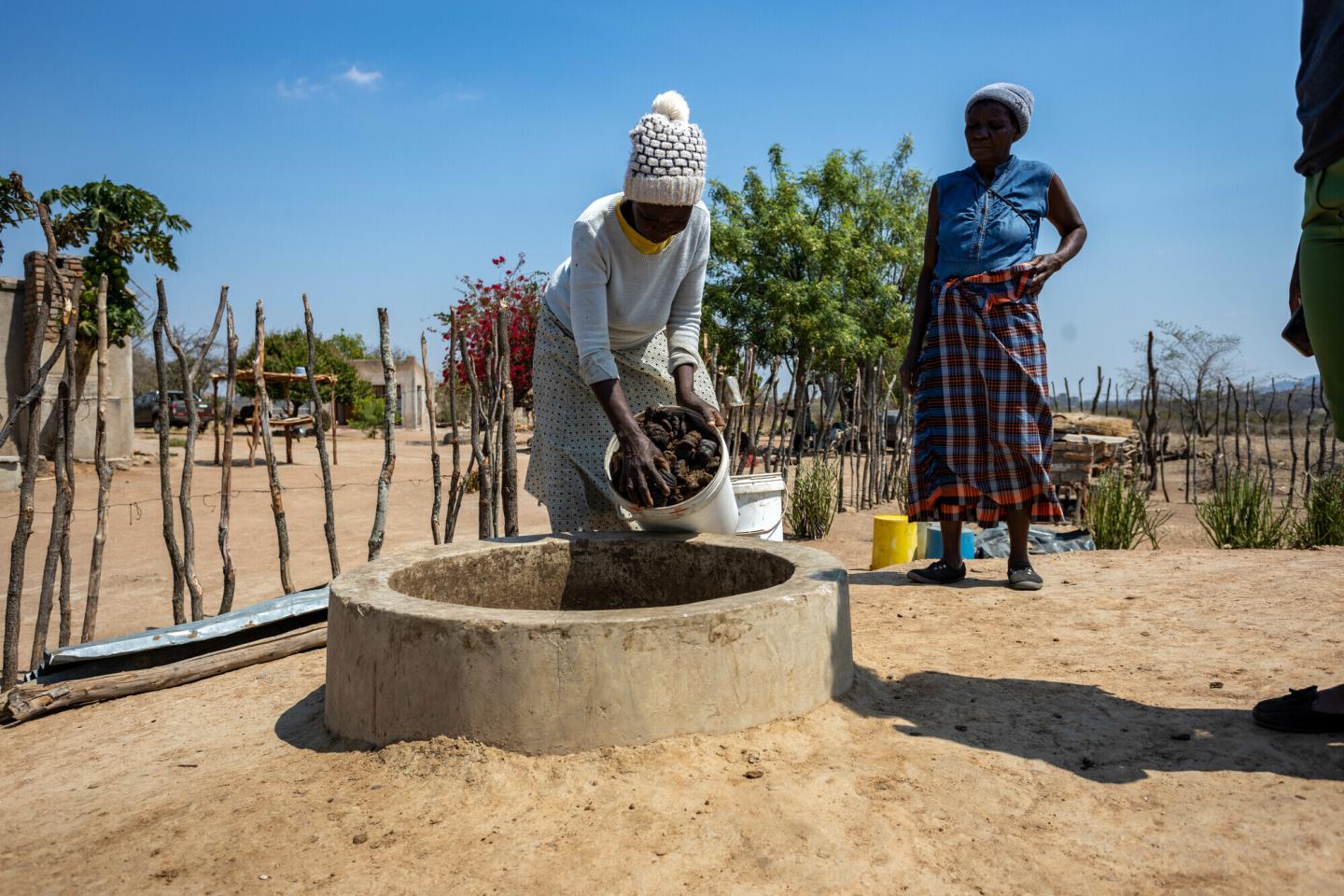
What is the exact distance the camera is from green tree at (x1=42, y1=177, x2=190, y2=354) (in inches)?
450

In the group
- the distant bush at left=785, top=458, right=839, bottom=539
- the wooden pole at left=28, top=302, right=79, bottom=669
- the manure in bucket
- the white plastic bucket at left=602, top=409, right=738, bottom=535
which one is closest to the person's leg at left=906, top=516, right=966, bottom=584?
the white plastic bucket at left=602, top=409, right=738, bottom=535

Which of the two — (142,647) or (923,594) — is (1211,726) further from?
(142,647)

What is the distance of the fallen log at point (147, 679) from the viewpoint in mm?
3137

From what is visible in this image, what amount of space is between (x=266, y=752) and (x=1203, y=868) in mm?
2153

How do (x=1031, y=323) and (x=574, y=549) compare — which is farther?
(x=1031, y=323)

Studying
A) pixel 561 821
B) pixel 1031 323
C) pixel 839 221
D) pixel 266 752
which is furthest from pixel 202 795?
pixel 839 221

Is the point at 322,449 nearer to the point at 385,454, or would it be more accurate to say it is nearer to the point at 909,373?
the point at 385,454

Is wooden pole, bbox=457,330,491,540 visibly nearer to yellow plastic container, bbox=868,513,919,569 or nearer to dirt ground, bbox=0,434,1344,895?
dirt ground, bbox=0,434,1344,895

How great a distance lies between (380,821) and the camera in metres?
1.92

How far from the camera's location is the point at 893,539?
5254 millimetres

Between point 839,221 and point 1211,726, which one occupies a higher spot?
point 839,221

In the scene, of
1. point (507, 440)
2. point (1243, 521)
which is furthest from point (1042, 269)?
point (1243, 521)

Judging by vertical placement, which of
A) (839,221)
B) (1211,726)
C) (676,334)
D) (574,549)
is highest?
(839,221)

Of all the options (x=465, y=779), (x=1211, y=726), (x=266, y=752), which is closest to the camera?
(x=465, y=779)
